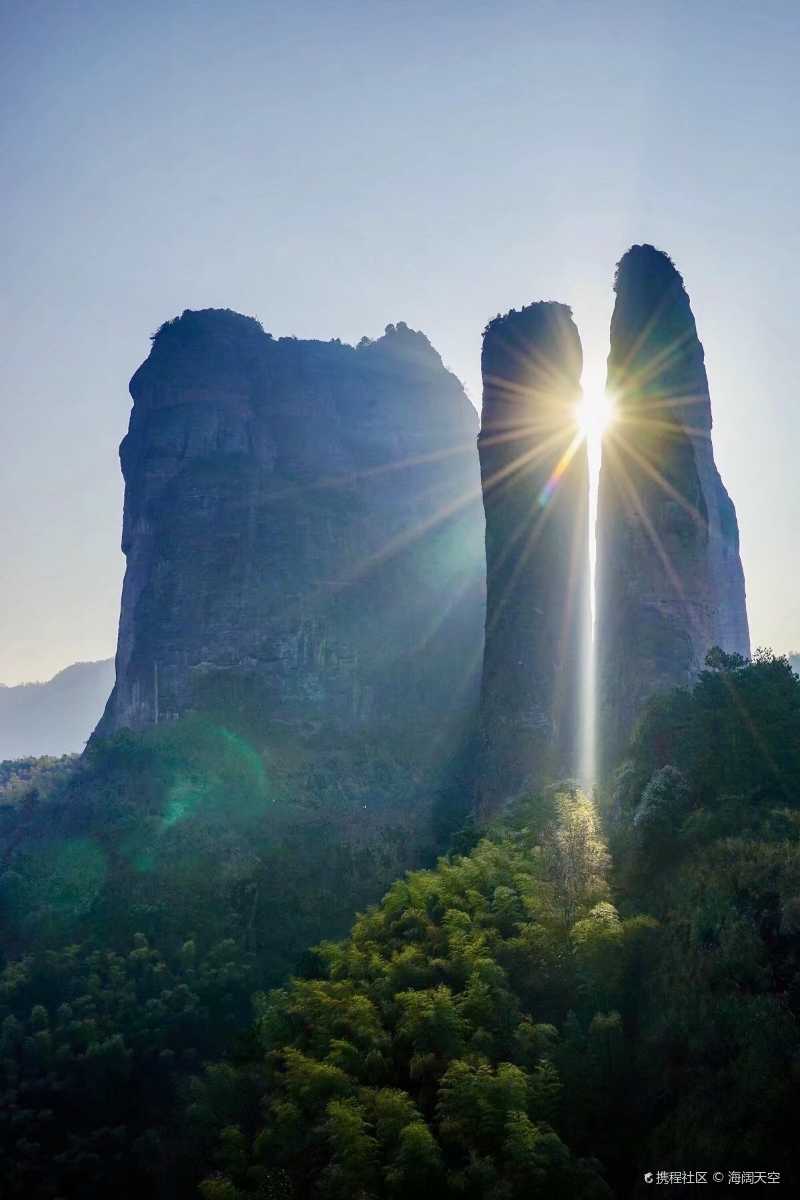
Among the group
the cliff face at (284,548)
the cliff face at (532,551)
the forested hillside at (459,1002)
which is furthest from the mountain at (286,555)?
the forested hillside at (459,1002)

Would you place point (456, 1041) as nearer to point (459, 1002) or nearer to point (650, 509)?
point (459, 1002)

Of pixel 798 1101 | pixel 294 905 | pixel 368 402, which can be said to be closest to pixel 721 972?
pixel 798 1101

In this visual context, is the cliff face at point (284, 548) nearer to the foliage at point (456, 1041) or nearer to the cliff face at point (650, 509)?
the cliff face at point (650, 509)

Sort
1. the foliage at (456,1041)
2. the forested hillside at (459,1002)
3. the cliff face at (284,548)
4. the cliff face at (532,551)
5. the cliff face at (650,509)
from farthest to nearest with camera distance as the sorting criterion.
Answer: the cliff face at (284,548)
the cliff face at (532,551)
the cliff face at (650,509)
the forested hillside at (459,1002)
the foliage at (456,1041)

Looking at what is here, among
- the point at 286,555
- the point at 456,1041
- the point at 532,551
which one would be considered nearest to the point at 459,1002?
the point at 456,1041

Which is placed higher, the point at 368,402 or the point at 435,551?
the point at 368,402

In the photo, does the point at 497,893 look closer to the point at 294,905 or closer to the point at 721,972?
the point at 721,972
